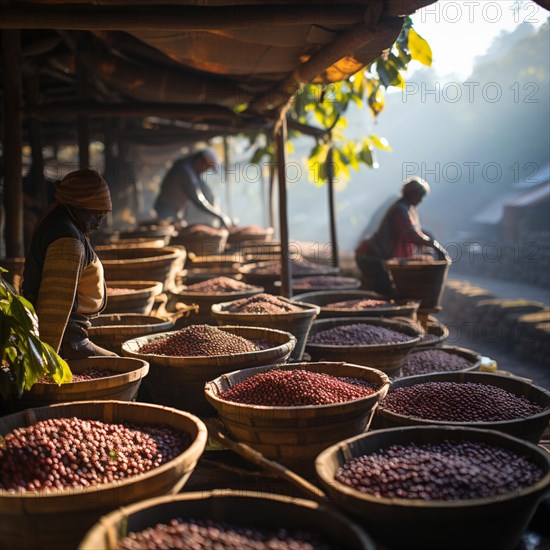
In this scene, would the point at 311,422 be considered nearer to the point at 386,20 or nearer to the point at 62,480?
the point at 62,480

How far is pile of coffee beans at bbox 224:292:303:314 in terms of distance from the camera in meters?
3.53

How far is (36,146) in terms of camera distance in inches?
260

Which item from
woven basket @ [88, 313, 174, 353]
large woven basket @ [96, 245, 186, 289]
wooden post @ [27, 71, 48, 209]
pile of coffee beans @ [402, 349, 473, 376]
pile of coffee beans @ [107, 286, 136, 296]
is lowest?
pile of coffee beans @ [402, 349, 473, 376]

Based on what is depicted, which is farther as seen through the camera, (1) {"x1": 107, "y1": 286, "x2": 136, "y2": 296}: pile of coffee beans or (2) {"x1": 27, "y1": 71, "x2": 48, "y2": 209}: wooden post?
(2) {"x1": 27, "y1": 71, "x2": 48, "y2": 209}: wooden post

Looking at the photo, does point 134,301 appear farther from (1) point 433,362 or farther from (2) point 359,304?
(1) point 433,362

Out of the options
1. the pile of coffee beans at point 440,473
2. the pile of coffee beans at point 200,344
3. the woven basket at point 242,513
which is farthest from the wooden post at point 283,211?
the woven basket at point 242,513

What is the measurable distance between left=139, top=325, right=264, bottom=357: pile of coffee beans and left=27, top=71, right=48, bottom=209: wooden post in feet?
13.7

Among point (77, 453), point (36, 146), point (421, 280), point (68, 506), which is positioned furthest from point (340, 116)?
point (68, 506)

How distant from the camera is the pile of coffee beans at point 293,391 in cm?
219

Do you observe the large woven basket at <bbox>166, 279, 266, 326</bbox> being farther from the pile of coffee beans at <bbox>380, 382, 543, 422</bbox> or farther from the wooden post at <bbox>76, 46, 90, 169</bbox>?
the wooden post at <bbox>76, 46, 90, 169</bbox>

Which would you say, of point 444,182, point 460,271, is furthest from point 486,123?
point 460,271

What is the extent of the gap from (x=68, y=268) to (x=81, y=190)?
12.5 inches

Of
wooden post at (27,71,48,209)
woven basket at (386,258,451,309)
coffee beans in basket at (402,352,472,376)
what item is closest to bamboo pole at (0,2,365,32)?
coffee beans in basket at (402,352,472,376)

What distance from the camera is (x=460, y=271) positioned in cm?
1845
